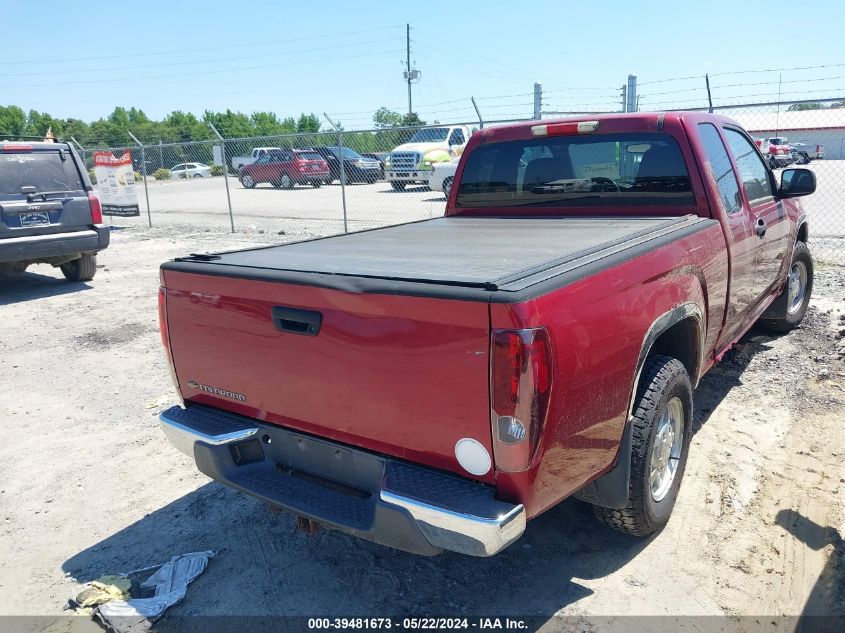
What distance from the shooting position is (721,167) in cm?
422

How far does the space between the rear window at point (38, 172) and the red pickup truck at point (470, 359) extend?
653 cm

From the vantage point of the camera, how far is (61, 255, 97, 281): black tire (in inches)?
385

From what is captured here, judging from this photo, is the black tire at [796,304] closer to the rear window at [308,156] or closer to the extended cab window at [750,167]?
the extended cab window at [750,167]

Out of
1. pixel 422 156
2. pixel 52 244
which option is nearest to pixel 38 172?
pixel 52 244

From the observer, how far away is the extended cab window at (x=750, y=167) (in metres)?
4.53

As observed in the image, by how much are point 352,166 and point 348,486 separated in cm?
2448

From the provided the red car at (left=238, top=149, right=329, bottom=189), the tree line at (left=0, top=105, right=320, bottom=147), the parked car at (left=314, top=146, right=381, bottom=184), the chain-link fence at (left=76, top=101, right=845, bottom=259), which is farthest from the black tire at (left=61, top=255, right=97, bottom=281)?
the tree line at (left=0, top=105, right=320, bottom=147)

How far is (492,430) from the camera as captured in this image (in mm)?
2182

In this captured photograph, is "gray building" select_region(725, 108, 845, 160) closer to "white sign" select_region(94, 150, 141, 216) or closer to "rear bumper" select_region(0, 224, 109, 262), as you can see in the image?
"white sign" select_region(94, 150, 141, 216)

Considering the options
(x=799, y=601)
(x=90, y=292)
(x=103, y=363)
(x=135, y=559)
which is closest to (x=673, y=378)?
(x=799, y=601)

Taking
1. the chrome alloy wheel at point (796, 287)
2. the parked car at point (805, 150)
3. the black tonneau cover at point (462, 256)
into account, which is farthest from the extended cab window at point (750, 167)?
the parked car at point (805, 150)

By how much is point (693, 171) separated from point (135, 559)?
3729 millimetres

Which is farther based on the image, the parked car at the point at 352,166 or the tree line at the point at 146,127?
the tree line at the point at 146,127

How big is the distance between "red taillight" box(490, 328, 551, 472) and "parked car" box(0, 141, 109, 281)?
27.6ft
